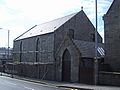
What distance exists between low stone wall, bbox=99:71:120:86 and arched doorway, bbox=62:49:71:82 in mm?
7753

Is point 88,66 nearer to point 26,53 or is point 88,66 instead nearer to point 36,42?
point 36,42

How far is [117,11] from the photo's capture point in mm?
37406

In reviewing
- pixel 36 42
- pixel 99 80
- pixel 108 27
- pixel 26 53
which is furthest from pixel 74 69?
pixel 26 53

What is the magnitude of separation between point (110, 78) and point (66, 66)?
32.5ft

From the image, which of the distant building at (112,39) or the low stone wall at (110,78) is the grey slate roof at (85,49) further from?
the low stone wall at (110,78)

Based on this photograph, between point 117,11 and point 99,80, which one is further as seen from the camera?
point 117,11

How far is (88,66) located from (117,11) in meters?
9.20

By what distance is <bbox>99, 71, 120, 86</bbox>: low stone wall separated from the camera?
2747 centimetres

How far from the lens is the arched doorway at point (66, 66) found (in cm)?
3650

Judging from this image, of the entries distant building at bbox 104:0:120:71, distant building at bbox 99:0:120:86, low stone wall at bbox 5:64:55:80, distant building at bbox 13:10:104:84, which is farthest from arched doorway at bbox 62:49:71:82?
distant building at bbox 104:0:120:71

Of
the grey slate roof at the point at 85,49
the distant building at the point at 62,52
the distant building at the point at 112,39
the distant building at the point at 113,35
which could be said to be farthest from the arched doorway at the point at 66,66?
the distant building at the point at 113,35

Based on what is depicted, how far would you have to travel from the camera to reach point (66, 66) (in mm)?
37219

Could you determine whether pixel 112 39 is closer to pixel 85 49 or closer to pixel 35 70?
pixel 85 49

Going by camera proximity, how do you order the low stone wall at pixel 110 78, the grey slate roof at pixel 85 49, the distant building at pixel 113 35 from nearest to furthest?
the low stone wall at pixel 110 78 < the grey slate roof at pixel 85 49 < the distant building at pixel 113 35
